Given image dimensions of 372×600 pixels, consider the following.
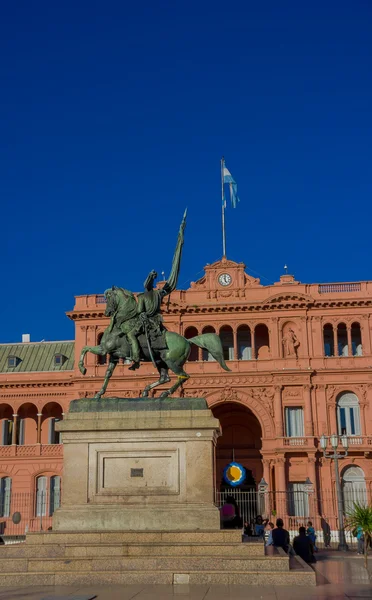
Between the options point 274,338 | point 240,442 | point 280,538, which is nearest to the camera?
→ point 280,538

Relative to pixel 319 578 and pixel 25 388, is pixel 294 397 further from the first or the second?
pixel 319 578

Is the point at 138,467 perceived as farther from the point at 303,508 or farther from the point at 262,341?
the point at 262,341

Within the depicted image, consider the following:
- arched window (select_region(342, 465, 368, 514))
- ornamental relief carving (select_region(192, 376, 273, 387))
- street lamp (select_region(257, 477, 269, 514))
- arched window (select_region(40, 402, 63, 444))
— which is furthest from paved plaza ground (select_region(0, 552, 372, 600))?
arched window (select_region(40, 402, 63, 444))

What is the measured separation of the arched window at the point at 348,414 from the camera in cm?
4962

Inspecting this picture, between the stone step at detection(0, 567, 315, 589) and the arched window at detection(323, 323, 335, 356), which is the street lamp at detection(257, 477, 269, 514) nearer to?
the arched window at detection(323, 323, 335, 356)

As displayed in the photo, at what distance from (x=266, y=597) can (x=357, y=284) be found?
42.5m

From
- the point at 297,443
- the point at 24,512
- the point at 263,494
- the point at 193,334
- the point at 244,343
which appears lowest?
the point at 24,512

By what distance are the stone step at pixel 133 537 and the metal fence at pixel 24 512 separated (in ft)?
118

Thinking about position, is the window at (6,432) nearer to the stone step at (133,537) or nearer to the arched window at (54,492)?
the arched window at (54,492)

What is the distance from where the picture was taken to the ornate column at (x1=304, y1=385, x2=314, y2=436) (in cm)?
4903

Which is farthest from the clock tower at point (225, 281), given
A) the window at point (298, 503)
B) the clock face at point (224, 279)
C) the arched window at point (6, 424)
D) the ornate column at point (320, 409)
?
the arched window at point (6, 424)

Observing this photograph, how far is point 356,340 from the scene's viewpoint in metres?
52.8

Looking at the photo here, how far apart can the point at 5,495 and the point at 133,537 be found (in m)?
42.0

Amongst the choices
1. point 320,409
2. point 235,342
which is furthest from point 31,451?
point 320,409
